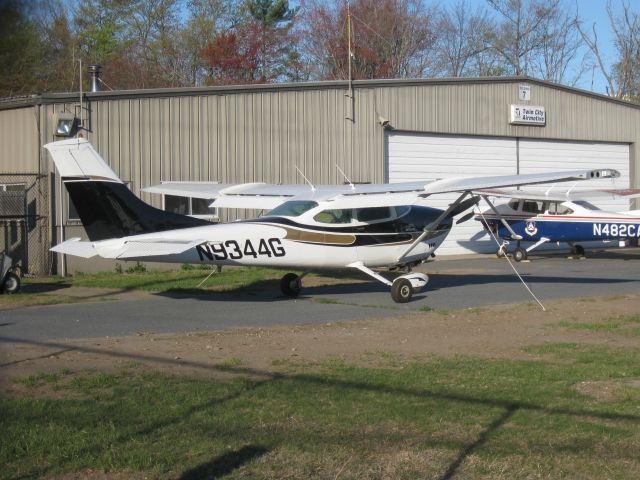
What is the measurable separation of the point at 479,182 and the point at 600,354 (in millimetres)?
5804

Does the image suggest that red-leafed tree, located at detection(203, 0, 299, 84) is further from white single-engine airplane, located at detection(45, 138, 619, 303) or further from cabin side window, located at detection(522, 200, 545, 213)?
white single-engine airplane, located at detection(45, 138, 619, 303)

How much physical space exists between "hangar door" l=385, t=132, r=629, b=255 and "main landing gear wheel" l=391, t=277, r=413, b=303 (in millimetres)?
12252

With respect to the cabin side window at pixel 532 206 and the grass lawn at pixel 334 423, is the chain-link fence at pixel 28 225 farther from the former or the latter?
the cabin side window at pixel 532 206

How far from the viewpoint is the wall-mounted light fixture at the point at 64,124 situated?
21.3m

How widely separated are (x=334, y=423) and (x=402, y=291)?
9.02 meters

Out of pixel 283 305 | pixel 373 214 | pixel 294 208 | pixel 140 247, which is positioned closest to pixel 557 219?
pixel 373 214

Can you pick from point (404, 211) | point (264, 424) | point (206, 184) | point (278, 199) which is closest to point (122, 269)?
point (206, 184)

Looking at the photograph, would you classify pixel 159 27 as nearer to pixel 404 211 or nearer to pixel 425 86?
pixel 425 86

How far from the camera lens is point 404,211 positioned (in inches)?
655

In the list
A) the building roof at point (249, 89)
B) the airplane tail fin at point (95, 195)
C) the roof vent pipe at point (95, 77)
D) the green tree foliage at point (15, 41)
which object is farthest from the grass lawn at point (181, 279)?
the green tree foliage at point (15, 41)

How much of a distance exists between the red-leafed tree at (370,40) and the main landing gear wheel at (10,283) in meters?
34.9

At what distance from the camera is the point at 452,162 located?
29.2 m

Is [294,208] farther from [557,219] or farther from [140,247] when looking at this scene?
[557,219]

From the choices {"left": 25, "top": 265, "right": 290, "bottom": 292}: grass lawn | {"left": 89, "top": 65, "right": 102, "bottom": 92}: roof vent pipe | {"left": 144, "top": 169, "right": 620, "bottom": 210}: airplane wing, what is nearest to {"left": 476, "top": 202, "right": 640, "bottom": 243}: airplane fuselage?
{"left": 25, "top": 265, "right": 290, "bottom": 292}: grass lawn
